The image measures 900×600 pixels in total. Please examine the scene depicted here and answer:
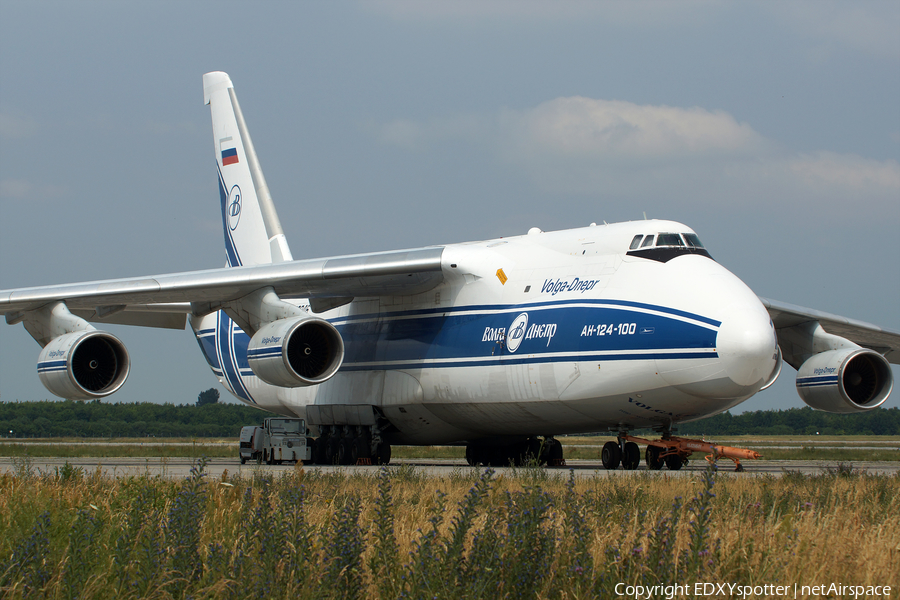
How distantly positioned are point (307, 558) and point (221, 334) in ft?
59.9

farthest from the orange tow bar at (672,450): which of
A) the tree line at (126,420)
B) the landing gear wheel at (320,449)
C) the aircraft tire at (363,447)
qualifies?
the tree line at (126,420)

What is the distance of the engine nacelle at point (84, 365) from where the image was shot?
18.3 metres

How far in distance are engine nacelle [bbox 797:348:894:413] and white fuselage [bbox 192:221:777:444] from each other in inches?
155

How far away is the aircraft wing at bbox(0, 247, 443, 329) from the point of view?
18.1 meters

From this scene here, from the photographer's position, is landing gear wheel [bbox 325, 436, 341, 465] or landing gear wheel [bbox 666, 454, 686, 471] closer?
landing gear wheel [bbox 666, 454, 686, 471]

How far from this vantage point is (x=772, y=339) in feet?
48.7

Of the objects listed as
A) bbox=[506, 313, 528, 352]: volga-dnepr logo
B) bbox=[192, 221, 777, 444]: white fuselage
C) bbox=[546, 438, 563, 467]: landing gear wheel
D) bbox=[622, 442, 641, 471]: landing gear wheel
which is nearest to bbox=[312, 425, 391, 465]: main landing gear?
bbox=[192, 221, 777, 444]: white fuselage

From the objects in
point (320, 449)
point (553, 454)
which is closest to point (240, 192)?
point (320, 449)

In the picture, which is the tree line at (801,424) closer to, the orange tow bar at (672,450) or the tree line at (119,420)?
the tree line at (119,420)

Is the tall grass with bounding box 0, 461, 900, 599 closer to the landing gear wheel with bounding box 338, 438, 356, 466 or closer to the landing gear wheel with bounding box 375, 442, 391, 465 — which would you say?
the landing gear wheel with bounding box 375, 442, 391, 465

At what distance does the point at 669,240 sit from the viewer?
16406 millimetres

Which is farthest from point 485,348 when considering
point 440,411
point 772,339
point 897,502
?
point 897,502

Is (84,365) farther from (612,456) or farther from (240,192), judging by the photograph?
(612,456)

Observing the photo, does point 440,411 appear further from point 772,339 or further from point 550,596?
point 550,596
